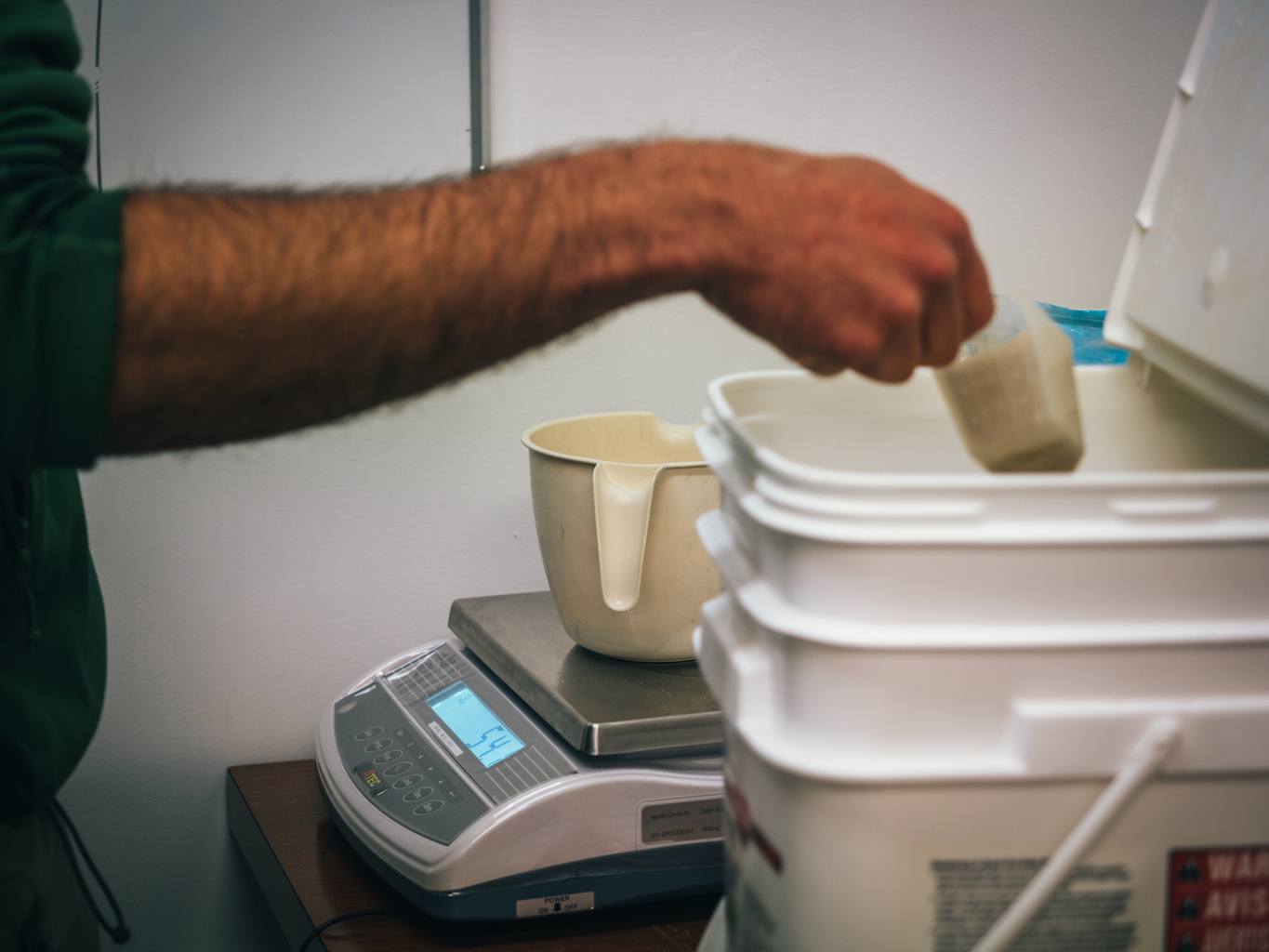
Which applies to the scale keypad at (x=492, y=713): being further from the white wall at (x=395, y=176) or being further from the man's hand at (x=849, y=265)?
the man's hand at (x=849, y=265)

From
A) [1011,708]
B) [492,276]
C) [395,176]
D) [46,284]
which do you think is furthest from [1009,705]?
[395,176]

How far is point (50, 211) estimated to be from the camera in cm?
55

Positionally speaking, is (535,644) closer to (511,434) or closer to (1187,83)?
(511,434)

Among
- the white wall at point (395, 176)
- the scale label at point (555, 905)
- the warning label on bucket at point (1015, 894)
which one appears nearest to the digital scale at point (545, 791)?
the scale label at point (555, 905)

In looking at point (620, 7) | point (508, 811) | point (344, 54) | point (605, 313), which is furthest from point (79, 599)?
point (620, 7)

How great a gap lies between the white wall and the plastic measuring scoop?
0.69 meters

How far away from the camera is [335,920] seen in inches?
36.8

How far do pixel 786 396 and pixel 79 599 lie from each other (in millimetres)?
544

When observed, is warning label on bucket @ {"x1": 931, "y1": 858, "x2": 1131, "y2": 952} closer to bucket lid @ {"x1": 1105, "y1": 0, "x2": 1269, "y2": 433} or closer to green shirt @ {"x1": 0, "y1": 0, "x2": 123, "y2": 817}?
bucket lid @ {"x1": 1105, "y1": 0, "x2": 1269, "y2": 433}

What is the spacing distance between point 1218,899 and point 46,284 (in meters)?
0.59

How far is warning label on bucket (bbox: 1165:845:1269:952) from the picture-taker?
21.3 inches

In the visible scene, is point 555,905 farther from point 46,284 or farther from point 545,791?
point 46,284

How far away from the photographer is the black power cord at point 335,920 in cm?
92

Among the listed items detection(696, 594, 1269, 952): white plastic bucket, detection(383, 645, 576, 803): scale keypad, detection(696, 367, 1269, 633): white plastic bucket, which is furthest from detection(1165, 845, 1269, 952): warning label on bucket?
detection(383, 645, 576, 803): scale keypad
